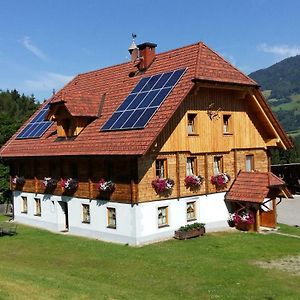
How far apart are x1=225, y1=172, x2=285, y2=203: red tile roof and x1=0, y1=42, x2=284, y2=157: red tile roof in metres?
5.54

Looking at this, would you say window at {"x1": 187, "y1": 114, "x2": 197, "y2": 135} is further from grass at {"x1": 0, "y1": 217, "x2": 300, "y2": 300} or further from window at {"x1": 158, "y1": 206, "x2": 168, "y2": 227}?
grass at {"x1": 0, "y1": 217, "x2": 300, "y2": 300}

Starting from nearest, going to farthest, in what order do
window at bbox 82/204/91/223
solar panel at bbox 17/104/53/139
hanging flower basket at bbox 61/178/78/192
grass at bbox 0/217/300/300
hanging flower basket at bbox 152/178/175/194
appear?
grass at bbox 0/217/300/300, hanging flower basket at bbox 152/178/175/194, window at bbox 82/204/91/223, hanging flower basket at bbox 61/178/78/192, solar panel at bbox 17/104/53/139

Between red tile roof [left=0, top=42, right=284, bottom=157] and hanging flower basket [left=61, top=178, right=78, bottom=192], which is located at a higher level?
red tile roof [left=0, top=42, right=284, bottom=157]

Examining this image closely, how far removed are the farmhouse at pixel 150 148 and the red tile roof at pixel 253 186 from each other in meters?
0.20

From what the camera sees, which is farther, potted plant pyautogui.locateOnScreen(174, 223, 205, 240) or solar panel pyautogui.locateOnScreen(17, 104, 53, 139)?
solar panel pyautogui.locateOnScreen(17, 104, 53, 139)

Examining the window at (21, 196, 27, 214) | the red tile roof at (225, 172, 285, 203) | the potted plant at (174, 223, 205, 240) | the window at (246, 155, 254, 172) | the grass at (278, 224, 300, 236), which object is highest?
the window at (246, 155, 254, 172)

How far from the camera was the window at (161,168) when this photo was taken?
2624 centimetres

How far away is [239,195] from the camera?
2870 centimetres

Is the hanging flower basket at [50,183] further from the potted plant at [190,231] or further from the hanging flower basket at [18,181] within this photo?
the potted plant at [190,231]

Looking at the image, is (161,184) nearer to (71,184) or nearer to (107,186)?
(107,186)

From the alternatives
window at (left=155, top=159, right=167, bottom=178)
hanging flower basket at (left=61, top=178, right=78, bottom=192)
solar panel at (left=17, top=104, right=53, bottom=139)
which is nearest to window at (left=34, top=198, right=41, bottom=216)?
solar panel at (left=17, top=104, right=53, bottom=139)

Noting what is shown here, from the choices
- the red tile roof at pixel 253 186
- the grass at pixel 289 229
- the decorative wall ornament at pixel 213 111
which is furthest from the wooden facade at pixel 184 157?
the grass at pixel 289 229

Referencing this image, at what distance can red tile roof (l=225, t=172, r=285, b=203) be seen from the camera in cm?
2764

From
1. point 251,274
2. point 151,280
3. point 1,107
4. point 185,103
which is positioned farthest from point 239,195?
point 1,107
